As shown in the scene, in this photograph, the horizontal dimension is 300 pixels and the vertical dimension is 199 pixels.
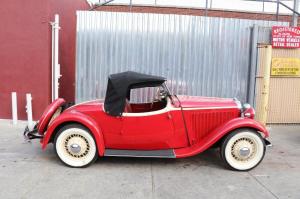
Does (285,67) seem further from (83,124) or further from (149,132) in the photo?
(83,124)

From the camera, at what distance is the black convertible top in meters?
5.38

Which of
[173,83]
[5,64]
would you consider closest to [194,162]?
[173,83]

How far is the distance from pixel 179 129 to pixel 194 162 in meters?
0.73

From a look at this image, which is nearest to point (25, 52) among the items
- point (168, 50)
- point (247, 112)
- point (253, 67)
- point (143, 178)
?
point (168, 50)

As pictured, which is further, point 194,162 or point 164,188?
point 194,162

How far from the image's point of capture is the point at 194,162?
5770mm

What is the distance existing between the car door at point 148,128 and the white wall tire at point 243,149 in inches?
35.1

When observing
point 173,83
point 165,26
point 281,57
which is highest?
point 165,26

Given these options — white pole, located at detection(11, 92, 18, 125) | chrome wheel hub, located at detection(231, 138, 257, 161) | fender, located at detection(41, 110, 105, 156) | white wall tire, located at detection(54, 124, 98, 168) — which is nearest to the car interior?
fender, located at detection(41, 110, 105, 156)

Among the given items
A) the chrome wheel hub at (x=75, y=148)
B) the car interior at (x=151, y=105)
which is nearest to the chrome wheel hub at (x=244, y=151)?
the car interior at (x=151, y=105)

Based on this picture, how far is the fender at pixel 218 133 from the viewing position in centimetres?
526

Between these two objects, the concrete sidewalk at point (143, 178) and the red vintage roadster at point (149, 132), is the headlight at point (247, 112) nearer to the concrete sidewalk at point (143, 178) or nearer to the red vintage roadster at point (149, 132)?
the red vintage roadster at point (149, 132)

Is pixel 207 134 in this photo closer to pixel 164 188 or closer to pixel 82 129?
pixel 164 188

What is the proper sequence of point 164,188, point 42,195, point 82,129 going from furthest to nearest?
point 82,129 < point 164,188 < point 42,195
